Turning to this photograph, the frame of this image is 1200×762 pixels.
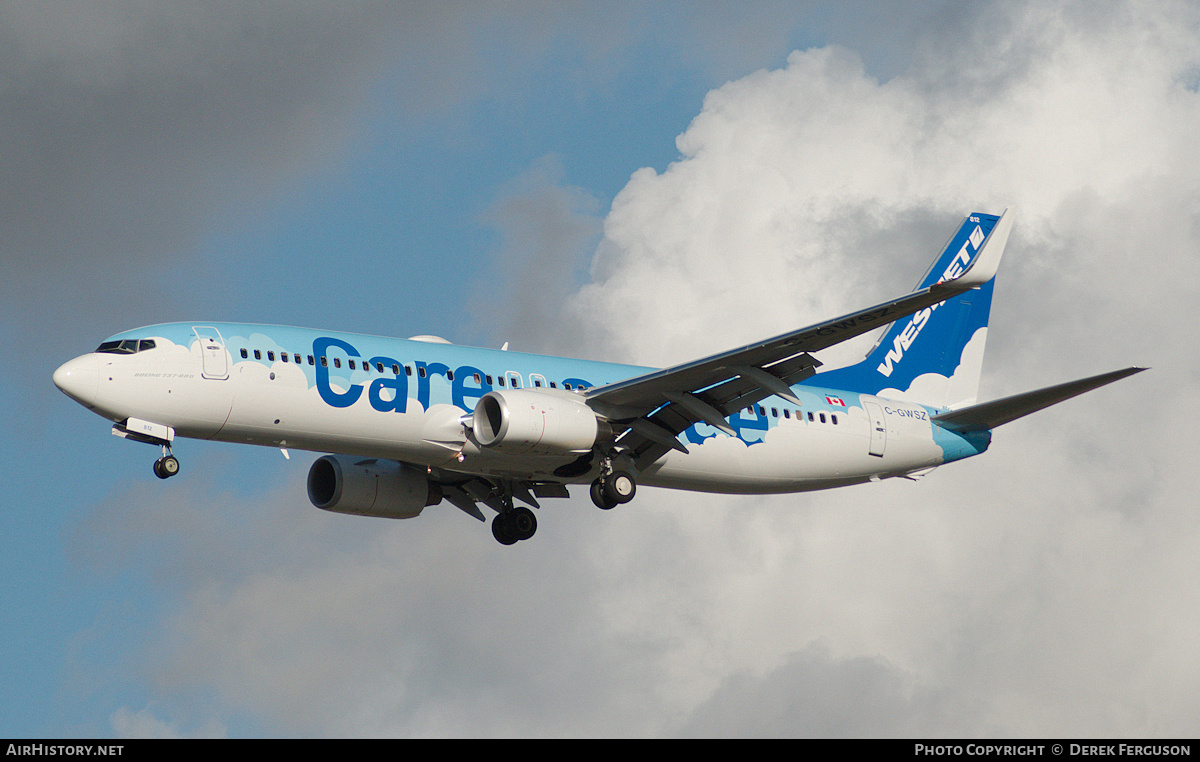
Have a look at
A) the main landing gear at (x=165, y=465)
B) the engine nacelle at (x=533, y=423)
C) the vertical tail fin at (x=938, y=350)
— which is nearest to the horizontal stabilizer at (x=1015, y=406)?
the vertical tail fin at (x=938, y=350)

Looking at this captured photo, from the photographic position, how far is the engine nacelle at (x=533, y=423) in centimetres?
3566

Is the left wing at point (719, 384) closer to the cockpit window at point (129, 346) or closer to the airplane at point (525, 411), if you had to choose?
the airplane at point (525, 411)

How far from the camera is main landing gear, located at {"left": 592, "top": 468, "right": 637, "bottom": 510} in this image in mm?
38562

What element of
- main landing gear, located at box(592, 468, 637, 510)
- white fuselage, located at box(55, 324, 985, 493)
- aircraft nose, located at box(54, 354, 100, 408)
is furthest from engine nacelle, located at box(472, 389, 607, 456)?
aircraft nose, located at box(54, 354, 100, 408)

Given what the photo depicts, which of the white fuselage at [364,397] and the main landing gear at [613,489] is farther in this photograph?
the main landing gear at [613,489]

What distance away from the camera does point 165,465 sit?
3475cm

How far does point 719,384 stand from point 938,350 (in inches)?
487

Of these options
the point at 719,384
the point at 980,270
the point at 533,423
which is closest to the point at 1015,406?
the point at 719,384

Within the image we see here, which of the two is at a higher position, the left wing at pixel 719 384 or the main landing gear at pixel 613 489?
the left wing at pixel 719 384

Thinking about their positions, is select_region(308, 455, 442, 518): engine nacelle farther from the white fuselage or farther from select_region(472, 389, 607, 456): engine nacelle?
select_region(472, 389, 607, 456): engine nacelle

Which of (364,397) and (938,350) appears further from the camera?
(938,350)

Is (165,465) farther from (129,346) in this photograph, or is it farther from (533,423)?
(533,423)

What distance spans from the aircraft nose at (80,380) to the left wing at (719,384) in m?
12.3
